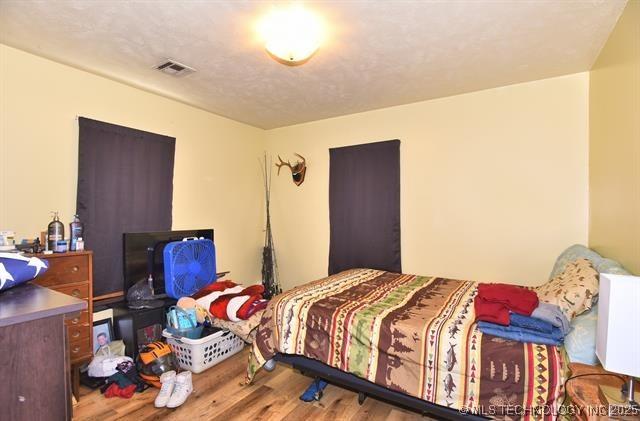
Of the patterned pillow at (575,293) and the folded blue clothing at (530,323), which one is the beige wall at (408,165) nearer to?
the patterned pillow at (575,293)

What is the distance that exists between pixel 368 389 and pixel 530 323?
3.30ft

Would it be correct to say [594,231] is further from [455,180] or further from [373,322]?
[373,322]

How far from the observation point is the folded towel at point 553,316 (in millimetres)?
1648

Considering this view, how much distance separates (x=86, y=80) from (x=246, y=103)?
145 centimetres

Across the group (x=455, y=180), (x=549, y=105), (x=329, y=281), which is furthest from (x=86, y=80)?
(x=549, y=105)

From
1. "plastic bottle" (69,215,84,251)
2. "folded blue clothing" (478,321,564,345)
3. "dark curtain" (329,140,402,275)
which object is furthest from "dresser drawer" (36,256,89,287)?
"folded blue clothing" (478,321,564,345)

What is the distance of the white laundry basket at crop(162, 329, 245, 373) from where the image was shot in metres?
2.63

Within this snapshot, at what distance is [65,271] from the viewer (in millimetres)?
2295

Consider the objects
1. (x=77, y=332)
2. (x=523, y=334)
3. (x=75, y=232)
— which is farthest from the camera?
(x=75, y=232)

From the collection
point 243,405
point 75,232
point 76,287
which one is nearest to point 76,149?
point 75,232

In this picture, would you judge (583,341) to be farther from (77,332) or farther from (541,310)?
(77,332)

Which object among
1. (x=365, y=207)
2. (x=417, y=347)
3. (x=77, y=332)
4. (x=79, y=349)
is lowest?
(x=79, y=349)

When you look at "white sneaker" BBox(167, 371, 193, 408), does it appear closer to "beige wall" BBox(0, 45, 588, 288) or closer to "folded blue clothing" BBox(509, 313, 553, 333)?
"beige wall" BBox(0, 45, 588, 288)

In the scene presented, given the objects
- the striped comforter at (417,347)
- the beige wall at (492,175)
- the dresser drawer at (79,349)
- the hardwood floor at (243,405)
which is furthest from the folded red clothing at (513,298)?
the dresser drawer at (79,349)
